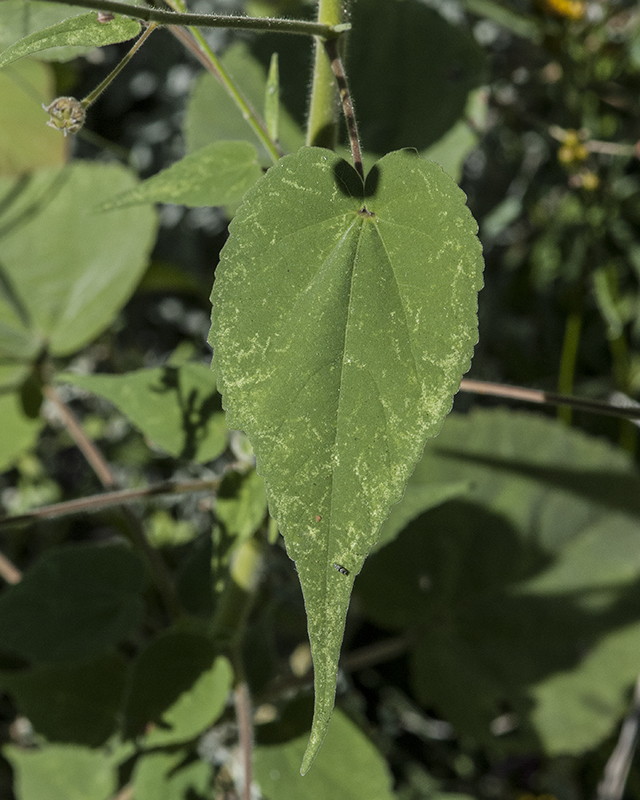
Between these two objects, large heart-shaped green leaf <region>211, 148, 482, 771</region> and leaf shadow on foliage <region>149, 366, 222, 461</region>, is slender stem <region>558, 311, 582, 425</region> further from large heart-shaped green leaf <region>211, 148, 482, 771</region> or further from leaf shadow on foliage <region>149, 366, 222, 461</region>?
large heart-shaped green leaf <region>211, 148, 482, 771</region>

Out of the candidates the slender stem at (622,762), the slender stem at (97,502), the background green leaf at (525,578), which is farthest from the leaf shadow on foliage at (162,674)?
the slender stem at (622,762)

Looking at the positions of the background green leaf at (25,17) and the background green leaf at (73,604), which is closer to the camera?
the background green leaf at (25,17)

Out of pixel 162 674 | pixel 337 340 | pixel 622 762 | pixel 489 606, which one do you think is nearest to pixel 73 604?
pixel 162 674

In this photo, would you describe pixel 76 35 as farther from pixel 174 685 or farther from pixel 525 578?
pixel 525 578

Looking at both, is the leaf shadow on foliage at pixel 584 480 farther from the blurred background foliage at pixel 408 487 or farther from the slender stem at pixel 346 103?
the slender stem at pixel 346 103

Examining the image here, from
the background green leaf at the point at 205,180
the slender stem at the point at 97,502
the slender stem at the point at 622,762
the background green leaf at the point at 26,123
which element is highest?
the background green leaf at the point at 205,180

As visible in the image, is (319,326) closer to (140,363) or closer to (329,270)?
(329,270)
